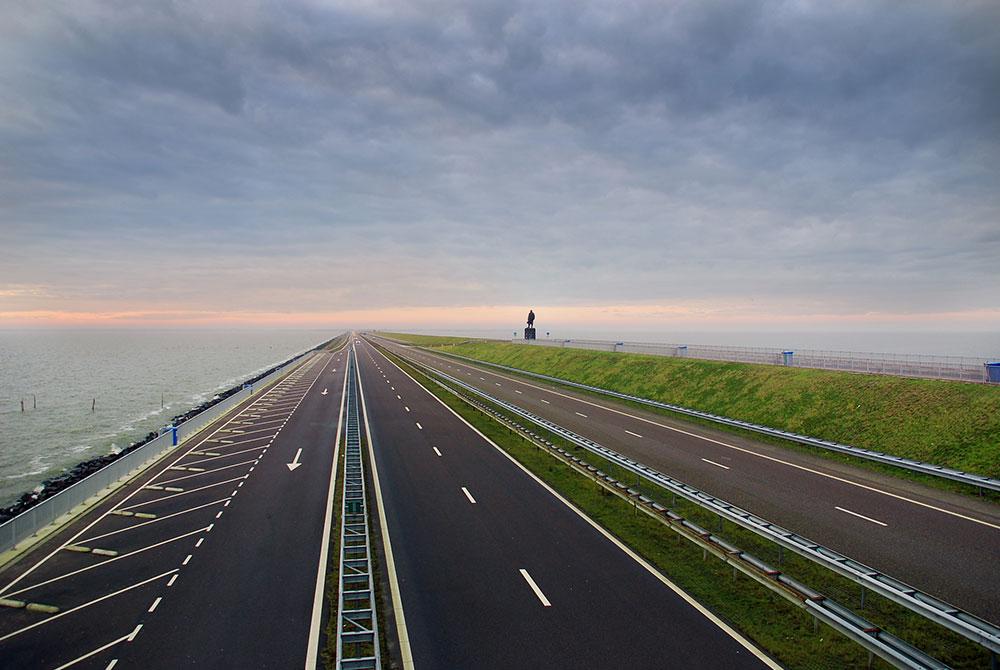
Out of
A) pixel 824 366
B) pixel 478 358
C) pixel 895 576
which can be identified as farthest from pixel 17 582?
pixel 478 358

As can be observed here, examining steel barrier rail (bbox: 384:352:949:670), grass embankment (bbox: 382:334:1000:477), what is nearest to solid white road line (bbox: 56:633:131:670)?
steel barrier rail (bbox: 384:352:949:670)

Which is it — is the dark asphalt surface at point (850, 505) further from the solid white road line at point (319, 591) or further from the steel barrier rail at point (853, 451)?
the solid white road line at point (319, 591)

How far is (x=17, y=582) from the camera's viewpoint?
17453mm

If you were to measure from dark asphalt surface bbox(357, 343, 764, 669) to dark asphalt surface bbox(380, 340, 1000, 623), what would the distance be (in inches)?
282

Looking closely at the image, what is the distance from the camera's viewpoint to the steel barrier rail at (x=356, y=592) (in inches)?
487

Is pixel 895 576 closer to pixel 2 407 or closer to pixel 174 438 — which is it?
pixel 174 438

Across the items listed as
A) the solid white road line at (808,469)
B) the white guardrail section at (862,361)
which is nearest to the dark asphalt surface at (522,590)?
the solid white road line at (808,469)

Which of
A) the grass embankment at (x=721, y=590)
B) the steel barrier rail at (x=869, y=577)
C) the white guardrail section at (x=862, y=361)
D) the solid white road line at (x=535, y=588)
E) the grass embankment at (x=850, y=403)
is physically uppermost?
the white guardrail section at (x=862, y=361)

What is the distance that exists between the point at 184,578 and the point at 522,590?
11346mm

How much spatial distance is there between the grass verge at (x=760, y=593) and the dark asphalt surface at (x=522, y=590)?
0.85m

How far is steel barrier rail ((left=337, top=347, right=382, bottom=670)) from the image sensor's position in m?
12.4

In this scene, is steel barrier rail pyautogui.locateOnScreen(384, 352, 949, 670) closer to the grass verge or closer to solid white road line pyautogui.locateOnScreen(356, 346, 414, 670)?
the grass verge

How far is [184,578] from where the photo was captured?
17438mm

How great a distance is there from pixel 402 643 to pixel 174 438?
31761 mm
